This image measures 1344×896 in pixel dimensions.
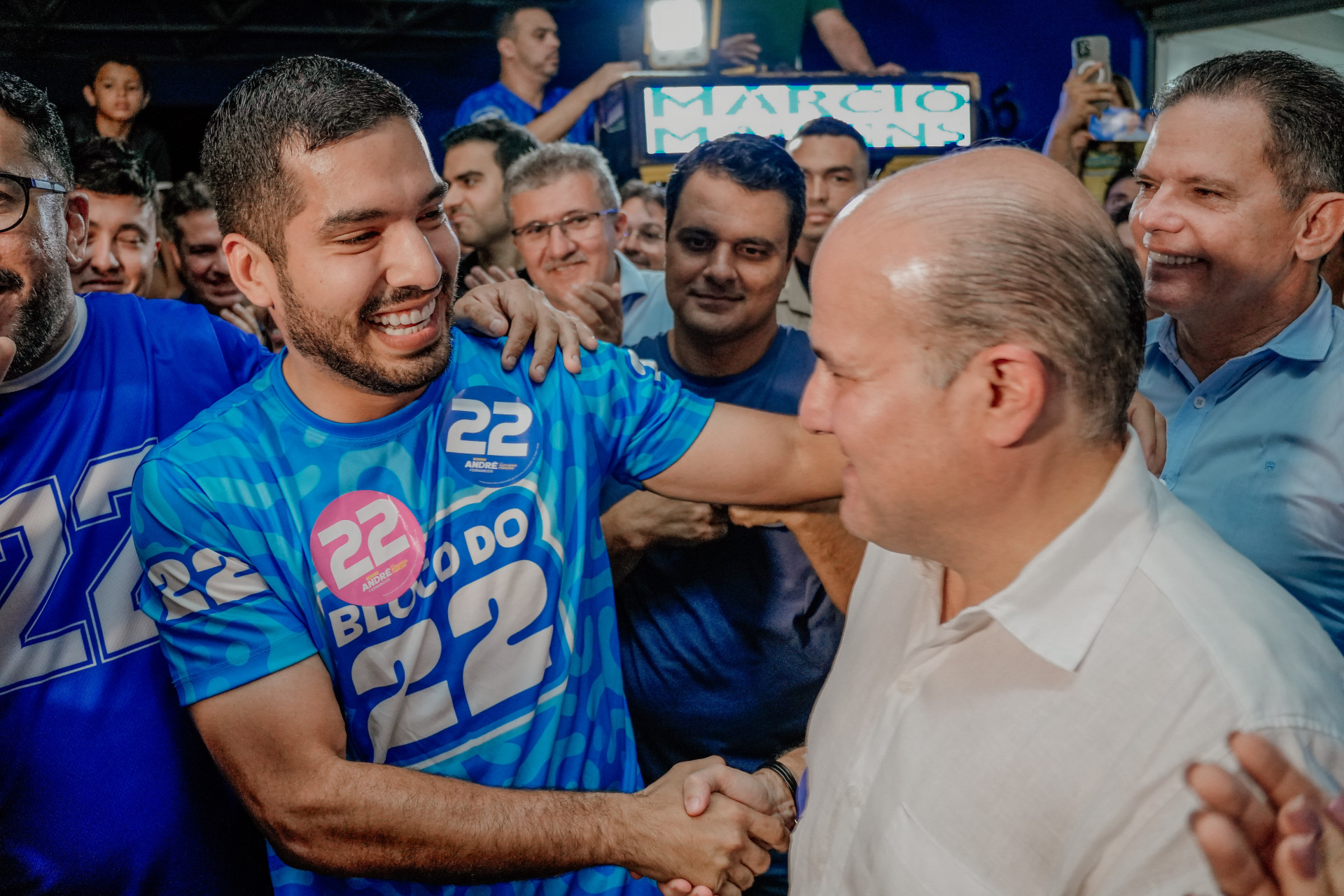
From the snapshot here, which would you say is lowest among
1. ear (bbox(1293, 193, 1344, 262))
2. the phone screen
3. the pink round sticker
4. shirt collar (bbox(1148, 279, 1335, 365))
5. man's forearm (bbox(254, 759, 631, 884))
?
man's forearm (bbox(254, 759, 631, 884))

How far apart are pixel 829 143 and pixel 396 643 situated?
301cm

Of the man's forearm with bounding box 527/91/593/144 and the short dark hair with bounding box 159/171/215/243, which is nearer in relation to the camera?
the short dark hair with bounding box 159/171/215/243

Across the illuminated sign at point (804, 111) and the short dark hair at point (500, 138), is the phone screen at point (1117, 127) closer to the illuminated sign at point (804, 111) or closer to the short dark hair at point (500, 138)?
the illuminated sign at point (804, 111)

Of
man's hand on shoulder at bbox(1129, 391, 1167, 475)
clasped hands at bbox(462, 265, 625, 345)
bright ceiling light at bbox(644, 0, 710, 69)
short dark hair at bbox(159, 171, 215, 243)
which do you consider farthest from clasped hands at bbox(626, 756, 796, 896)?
bright ceiling light at bbox(644, 0, 710, 69)

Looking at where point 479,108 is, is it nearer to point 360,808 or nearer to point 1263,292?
point 1263,292

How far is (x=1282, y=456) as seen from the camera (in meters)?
1.81

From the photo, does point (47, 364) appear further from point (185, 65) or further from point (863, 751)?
point (185, 65)

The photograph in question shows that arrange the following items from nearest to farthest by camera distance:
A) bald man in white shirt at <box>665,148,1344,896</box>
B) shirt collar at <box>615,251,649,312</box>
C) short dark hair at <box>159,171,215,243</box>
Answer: bald man in white shirt at <box>665,148,1344,896</box>
shirt collar at <box>615,251,649,312</box>
short dark hair at <box>159,171,215,243</box>

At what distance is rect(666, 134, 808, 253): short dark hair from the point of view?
2.38 m

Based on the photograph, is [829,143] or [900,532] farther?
[829,143]

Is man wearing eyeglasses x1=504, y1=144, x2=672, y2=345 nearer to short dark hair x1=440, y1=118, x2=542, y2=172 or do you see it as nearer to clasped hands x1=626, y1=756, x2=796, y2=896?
short dark hair x1=440, y1=118, x2=542, y2=172

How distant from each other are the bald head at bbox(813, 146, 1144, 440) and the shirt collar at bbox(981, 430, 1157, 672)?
0.08m

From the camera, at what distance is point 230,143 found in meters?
1.40

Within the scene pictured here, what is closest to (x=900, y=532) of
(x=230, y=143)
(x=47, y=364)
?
(x=230, y=143)
